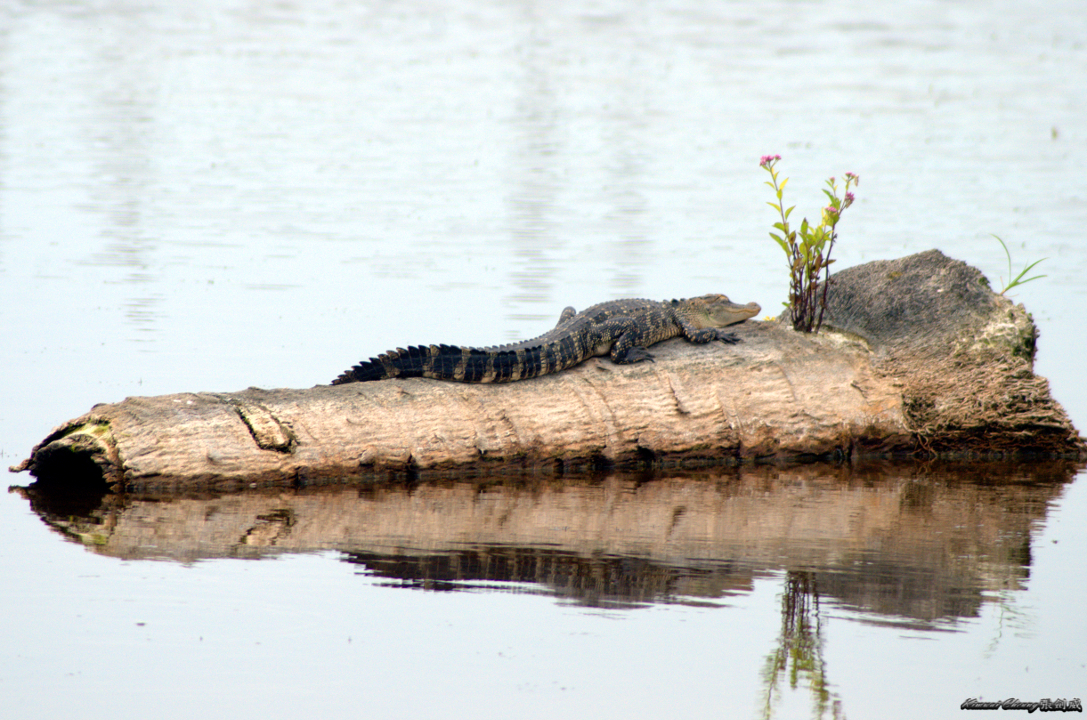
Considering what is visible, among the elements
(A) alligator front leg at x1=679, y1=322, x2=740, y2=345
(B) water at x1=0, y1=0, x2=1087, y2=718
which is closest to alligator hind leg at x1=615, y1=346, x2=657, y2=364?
(A) alligator front leg at x1=679, y1=322, x2=740, y2=345

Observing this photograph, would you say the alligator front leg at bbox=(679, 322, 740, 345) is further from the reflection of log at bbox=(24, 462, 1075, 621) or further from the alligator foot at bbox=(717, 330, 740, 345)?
the reflection of log at bbox=(24, 462, 1075, 621)

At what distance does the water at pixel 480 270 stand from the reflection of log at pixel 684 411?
549mm

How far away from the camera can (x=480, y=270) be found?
16984 mm

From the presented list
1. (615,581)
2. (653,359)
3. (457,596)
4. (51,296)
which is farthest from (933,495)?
(51,296)

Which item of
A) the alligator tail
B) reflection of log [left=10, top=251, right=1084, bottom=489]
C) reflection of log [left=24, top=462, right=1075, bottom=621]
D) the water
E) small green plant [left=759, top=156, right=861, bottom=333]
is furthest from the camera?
small green plant [left=759, top=156, right=861, bottom=333]

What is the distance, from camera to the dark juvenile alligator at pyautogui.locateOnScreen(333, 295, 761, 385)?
981 centimetres

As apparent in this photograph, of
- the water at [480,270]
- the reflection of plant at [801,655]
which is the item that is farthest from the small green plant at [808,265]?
the reflection of plant at [801,655]

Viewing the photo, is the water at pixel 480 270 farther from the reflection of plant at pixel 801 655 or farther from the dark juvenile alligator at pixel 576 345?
the dark juvenile alligator at pixel 576 345

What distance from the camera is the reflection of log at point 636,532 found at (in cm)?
730

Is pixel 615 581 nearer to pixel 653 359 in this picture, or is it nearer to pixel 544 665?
pixel 544 665

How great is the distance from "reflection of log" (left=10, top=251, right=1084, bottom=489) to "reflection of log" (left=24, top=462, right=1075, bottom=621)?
0.27 meters

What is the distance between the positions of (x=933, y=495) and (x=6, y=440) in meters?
7.09

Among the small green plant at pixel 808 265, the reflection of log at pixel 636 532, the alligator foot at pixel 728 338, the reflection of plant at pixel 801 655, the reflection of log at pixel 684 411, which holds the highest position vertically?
the small green plant at pixel 808 265

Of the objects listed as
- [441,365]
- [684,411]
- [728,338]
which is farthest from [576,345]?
[728,338]
